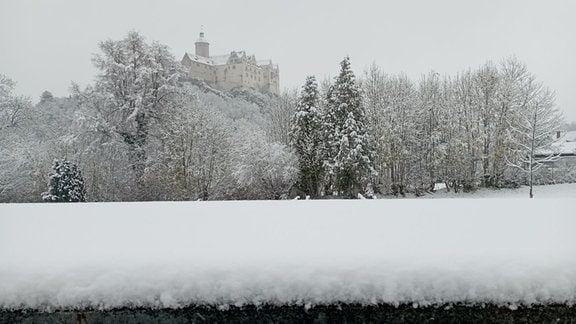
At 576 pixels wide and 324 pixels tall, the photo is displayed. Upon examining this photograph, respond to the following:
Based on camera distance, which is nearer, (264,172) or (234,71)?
(264,172)

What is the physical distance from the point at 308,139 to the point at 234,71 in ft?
153

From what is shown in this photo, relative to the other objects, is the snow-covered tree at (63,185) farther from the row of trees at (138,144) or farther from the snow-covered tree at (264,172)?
the snow-covered tree at (264,172)

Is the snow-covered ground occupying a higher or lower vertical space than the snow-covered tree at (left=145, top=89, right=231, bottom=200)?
lower

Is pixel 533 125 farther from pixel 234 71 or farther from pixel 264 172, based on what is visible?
pixel 234 71

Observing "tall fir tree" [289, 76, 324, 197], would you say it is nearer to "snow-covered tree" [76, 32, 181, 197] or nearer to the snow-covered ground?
"snow-covered tree" [76, 32, 181, 197]

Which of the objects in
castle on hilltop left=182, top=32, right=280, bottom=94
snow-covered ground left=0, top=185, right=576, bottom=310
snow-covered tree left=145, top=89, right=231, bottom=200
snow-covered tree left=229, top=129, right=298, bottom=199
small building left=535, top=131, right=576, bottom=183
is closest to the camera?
snow-covered ground left=0, top=185, right=576, bottom=310

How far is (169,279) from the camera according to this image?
1.23 metres

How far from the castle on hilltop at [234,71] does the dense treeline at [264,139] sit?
3978 cm

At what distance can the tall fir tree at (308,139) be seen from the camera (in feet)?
75.0

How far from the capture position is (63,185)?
17.1 m

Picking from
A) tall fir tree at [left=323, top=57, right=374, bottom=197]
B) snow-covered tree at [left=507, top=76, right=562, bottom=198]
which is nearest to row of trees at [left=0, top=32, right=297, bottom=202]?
tall fir tree at [left=323, top=57, right=374, bottom=197]

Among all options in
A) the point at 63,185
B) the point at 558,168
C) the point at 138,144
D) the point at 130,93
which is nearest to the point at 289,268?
the point at 63,185

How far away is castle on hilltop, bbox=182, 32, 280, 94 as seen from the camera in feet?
217

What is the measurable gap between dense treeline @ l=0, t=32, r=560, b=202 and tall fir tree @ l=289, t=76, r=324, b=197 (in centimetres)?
6
